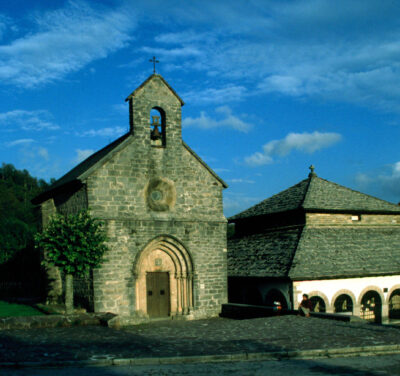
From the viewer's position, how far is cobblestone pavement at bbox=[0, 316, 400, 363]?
11.8 metres

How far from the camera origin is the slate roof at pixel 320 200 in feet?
90.4

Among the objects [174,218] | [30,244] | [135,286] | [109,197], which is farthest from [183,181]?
[30,244]

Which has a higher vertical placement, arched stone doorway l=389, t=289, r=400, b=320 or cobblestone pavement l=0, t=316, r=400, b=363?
cobblestone pavement l=0, t=316, r=400, b=363

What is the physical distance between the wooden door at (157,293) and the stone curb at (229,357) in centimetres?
1084

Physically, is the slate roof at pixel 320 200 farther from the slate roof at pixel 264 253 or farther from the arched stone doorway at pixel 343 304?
the arched stone doorway at pixel 343 304

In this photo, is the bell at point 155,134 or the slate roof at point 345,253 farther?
the slate roof at point 345,253

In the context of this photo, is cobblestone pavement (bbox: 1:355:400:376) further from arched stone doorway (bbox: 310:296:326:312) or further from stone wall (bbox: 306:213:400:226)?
stone wall (bbox: 306:213:400:226)

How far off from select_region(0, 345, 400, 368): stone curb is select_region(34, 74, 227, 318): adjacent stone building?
366 inches

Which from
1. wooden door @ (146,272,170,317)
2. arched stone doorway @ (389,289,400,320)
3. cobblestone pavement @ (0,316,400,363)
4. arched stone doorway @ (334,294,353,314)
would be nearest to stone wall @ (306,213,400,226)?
arched stone doorway @ (334,294,353,314)

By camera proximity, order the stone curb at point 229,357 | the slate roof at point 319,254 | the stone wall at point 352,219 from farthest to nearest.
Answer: the stone wall at point 352,219, the slate roof at point 319,254, the stone curb at point 229,357

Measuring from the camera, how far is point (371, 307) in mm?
26703

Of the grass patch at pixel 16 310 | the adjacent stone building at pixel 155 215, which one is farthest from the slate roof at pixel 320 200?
the grass patch at pixel 16 310

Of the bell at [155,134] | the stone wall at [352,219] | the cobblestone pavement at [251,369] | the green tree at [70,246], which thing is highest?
the bell at [155,134]

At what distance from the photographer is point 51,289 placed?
24.6 meters
